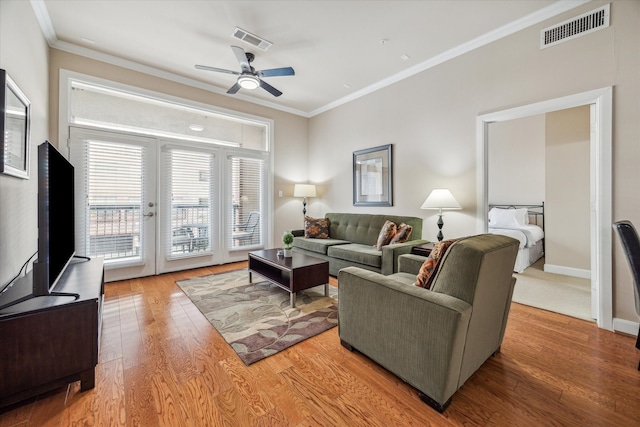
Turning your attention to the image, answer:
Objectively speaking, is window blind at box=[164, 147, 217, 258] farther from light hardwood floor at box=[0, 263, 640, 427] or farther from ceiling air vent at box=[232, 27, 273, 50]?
light hardwood floor at box=[0, 263, 640, 427]

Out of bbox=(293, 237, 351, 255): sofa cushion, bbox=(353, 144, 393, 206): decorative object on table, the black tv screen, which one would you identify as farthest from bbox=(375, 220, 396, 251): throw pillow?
the black tv screen

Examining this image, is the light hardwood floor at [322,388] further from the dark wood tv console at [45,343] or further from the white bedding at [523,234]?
the white bedding at [523,234]

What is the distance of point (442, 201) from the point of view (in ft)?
10.4

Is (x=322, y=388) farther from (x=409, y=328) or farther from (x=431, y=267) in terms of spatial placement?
(x=431, y=267)

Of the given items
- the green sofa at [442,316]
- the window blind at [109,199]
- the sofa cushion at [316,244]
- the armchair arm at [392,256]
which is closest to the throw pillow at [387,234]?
the armchair arm at [392,256]

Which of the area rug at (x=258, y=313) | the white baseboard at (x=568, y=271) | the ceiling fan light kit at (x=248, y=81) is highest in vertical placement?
the ceiling fan light kit at (x=248, y=81)

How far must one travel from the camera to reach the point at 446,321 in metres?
1.32

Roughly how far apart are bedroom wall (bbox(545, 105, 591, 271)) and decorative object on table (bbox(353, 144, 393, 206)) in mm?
2590

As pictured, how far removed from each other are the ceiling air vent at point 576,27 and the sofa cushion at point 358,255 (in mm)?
2766

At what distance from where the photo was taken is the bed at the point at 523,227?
4.11m

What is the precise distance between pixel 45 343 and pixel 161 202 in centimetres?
283

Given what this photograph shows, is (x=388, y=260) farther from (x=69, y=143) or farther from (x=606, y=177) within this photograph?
(x=69, y=143)

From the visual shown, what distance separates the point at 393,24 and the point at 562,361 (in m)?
3.34

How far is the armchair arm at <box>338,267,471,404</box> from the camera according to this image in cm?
134
